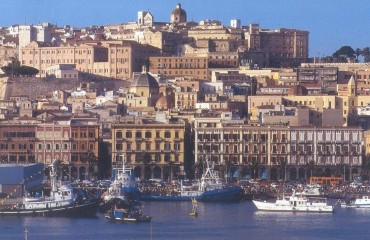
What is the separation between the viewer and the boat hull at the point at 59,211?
61.4 meters

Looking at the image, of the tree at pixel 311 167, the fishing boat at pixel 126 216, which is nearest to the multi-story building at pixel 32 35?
the tree at pixel 311 167

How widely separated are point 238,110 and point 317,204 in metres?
25.3

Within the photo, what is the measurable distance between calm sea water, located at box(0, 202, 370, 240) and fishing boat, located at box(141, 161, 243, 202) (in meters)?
3.37

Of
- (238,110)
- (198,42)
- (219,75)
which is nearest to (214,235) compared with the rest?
(238,110)

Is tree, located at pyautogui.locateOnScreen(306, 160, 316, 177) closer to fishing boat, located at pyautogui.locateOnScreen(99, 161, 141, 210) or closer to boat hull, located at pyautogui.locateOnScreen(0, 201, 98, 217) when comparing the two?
fishing boat, located at pyautogui.locateOnScreen(99, 161, 141, 210)

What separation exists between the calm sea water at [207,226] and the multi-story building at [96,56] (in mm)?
39459

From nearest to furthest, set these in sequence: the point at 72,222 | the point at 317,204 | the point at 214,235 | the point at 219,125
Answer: the point at 214,235, the point at 72,222, the point at 317,204, the point at 219,125

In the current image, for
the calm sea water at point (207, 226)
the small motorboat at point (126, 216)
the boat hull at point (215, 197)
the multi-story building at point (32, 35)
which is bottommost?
the calm sea water at point (207, 226)

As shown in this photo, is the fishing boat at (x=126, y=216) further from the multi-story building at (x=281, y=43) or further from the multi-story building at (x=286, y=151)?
the multi-story building at (x=281, y=43)

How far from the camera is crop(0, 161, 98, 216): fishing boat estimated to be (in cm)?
6138

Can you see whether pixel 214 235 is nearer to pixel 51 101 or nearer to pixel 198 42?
pixel 51 101

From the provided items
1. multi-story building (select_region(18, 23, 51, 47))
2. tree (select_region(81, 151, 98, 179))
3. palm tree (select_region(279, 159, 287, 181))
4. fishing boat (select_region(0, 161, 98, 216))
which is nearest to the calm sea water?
fishing boat (select_region(0, 161, 98, 216))

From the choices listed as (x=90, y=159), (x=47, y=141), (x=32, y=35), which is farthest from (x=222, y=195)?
(x=32, y=35)

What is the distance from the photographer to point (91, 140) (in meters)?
78.9
